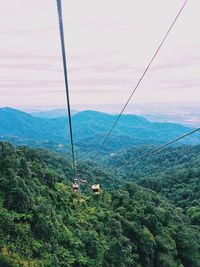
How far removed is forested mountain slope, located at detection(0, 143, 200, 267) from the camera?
760 inches

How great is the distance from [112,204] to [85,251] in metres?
13.1

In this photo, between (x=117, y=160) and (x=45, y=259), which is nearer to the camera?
(x=45, y=259)

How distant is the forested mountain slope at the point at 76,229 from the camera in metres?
19.3

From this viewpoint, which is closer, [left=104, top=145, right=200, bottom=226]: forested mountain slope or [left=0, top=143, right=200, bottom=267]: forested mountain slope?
[left=0, top=143, right=200, bottom=267]: forested mountain slope

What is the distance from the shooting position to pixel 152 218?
30203mm

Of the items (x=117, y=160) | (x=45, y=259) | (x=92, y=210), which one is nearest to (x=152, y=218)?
(x=92, y=210)

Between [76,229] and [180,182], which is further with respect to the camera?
[180,182]

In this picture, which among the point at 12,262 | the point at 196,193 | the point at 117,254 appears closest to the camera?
the point at 12,262

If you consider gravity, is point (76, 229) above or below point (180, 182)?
above

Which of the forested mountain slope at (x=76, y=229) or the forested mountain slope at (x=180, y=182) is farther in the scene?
the forested mountain slope at (x=180, y=182)

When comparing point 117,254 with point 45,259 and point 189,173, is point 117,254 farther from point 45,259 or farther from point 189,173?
point 189,173

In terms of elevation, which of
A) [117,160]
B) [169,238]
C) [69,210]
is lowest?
[117,160]

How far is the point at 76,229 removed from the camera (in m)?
25.2

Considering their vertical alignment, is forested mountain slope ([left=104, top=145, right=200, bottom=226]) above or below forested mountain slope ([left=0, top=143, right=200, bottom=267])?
below
